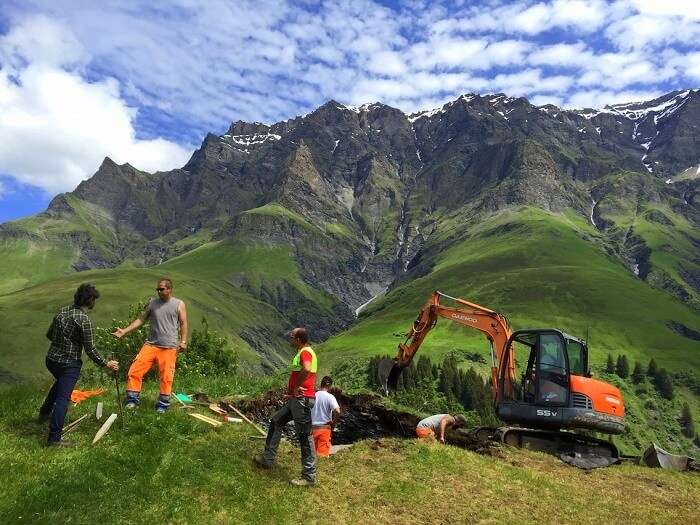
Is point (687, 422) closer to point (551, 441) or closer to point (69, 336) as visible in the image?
point (551, 441)

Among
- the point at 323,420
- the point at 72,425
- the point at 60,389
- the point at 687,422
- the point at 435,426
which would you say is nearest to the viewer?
the point at 60,389

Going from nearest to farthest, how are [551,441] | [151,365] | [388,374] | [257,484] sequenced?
1. [257,484]
2. [151,365]
3. [551,441]
4. [388,374]

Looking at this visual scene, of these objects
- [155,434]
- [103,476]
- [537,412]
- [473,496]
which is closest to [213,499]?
[103,476]

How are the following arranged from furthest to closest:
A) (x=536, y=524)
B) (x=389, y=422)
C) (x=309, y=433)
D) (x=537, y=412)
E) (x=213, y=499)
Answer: (x=389, y=422) → (x=537, y=412) → (x=309, y=433) → (x=536, y=524) → (x=213, y=499)

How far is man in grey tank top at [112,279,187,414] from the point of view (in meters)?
19.1

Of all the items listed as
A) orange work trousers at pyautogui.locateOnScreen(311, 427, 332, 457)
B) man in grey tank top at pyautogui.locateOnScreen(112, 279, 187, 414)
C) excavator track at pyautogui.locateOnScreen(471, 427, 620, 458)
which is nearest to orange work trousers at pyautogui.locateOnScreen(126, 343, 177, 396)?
man in grey tank top at pyautogui.locateOnScreen(112, 279, 187, 414)

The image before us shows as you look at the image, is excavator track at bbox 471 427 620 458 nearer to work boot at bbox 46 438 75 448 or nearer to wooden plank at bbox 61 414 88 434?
wooden plank at bbox 61 414 88 434

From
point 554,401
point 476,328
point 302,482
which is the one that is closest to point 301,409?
point 302,482

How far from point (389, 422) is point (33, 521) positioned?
20312 mm

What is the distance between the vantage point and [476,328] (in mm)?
33219

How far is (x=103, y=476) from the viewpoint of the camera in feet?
47.0

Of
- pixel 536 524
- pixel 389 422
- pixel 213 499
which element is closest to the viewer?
pixel 213 499

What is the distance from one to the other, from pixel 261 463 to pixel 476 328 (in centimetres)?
1902

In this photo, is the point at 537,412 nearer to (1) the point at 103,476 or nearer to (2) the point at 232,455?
(2) the point at 232,455
